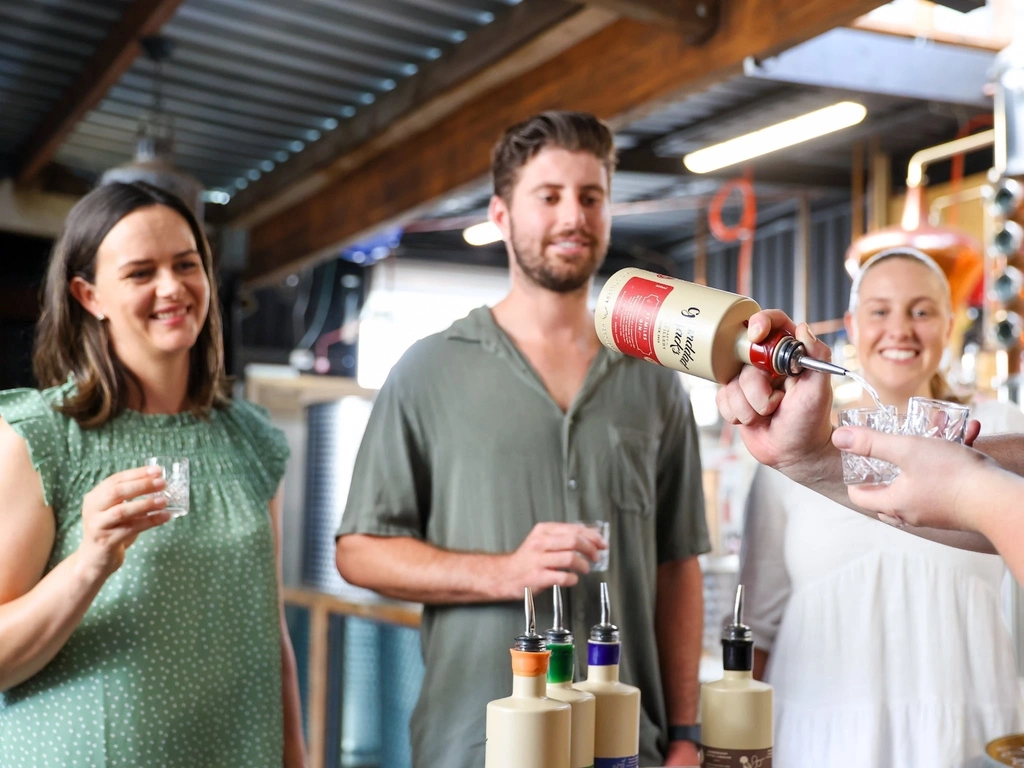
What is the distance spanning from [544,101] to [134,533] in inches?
127

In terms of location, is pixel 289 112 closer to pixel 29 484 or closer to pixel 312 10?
pixel 312 10

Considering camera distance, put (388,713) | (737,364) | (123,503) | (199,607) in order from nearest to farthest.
A: (737,364), (123,503), (199,607), (388,713)

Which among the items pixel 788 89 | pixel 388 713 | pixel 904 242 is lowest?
pixel 388 713

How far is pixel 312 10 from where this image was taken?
4590mm

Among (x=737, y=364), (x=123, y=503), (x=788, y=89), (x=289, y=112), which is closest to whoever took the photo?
(x=737, y=364)

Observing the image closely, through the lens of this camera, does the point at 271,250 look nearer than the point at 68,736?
No

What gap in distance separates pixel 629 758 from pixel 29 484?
1.00m

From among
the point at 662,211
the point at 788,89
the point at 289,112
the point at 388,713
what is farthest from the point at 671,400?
the point at 662,211

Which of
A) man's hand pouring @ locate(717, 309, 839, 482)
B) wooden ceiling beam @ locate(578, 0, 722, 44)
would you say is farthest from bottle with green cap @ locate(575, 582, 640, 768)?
wooden ceiling beam @ locate(578, 0, 722, 44)

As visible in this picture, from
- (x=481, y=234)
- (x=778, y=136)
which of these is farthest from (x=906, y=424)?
(x=481, y=234)

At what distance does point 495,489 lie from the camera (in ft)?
6.43

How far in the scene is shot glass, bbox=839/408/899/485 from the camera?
1.13 m

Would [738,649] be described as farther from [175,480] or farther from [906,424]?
[175,480]

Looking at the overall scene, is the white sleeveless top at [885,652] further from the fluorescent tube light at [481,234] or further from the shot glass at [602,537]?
the fluorescent tube light at [481,234]
